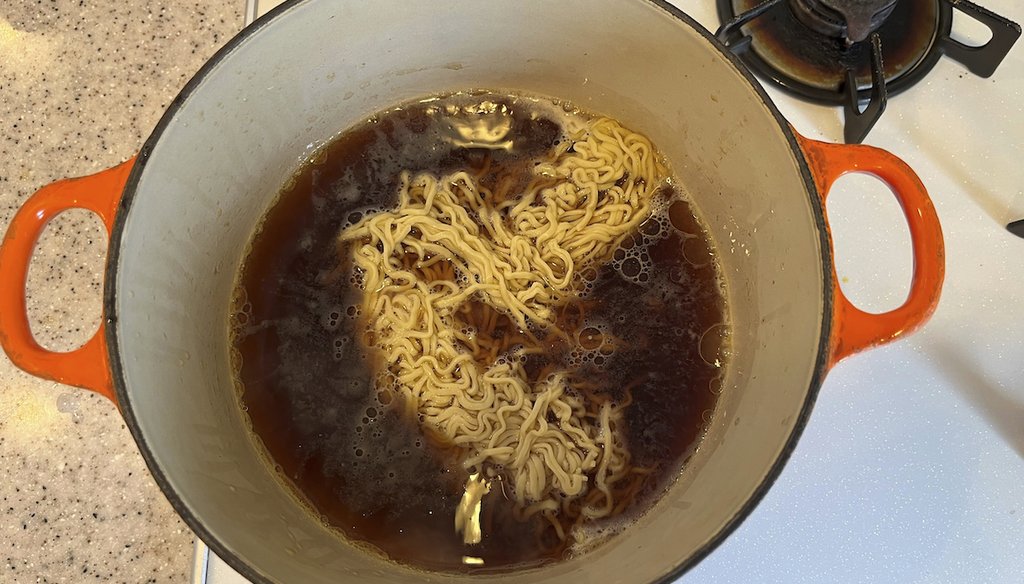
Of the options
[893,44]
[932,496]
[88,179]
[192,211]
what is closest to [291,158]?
[192,211]

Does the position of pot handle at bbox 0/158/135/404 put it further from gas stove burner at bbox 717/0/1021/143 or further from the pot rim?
gas stove burner at bbox 717/0/1021/143

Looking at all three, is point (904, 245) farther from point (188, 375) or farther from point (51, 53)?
point (51, 53)

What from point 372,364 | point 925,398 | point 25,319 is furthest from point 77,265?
point 925,398

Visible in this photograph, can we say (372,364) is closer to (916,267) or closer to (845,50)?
(916,267)

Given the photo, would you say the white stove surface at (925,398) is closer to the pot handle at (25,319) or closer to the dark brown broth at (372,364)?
the dark brown broth at (372,364)

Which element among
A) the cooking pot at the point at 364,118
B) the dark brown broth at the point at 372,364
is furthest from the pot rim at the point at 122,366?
the dark brown broth at the point at 372,364

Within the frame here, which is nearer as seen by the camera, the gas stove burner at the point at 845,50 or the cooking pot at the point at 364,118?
the cooking pot at the point at 364,118
